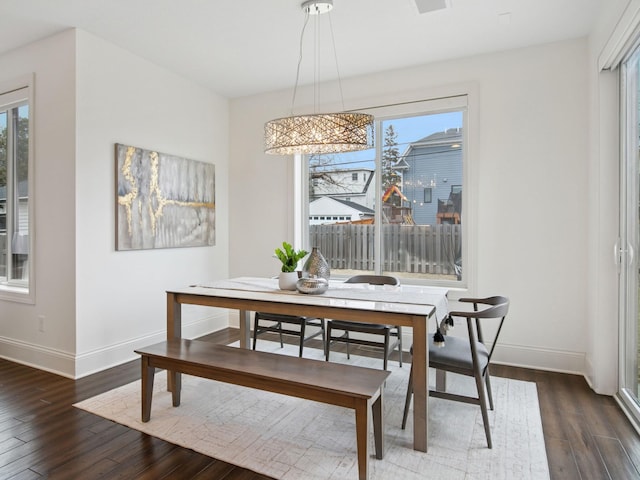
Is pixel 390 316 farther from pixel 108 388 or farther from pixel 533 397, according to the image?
pixel 108 388

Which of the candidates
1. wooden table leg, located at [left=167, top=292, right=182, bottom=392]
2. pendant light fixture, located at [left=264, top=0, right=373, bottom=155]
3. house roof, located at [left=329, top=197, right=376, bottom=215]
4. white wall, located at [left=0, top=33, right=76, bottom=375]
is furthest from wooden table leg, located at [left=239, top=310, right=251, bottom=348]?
house roof, located at [left=329, top=197, right=376, bottom=215]

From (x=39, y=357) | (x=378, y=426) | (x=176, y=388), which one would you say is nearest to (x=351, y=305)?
(x=378, y=426)

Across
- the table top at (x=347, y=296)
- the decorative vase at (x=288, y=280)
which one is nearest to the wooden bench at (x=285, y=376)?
the table top at (x=347, y=296)

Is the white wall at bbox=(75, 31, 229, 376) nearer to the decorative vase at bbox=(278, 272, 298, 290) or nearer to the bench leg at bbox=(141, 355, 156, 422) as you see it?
the bench leg at bbox=(141, 355, 156, 422)

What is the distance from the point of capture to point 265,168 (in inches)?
182

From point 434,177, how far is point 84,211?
122 inches

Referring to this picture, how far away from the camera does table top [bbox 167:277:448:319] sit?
2.27 metres

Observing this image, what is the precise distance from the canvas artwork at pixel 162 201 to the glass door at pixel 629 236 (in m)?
3.73

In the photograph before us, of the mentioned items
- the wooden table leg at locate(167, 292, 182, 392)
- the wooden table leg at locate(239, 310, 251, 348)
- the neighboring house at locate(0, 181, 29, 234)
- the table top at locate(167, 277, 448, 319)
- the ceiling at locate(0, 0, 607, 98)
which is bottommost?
the wooden table leg at locate(239, 310, 251, 348)

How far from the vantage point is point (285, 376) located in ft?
6.68

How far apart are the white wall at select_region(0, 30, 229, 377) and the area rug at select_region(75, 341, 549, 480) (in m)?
0.75

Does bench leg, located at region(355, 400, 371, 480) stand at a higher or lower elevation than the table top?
lower

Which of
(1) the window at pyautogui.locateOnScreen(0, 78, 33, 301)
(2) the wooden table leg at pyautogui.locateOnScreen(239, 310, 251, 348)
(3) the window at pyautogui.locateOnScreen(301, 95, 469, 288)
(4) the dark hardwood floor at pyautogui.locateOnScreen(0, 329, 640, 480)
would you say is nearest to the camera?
(4) the dark hardwood floor at pyautogui.locateOnScreen(0, 329, 640, 480)

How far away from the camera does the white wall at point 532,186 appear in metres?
3.28
